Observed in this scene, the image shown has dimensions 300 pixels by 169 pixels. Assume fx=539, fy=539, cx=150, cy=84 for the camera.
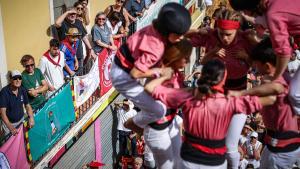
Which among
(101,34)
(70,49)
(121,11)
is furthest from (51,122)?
(121,11)

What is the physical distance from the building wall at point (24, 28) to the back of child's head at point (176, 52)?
6009 millimetres

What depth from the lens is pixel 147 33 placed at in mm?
5129

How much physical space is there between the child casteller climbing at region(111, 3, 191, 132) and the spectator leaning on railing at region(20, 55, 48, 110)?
4118 mm

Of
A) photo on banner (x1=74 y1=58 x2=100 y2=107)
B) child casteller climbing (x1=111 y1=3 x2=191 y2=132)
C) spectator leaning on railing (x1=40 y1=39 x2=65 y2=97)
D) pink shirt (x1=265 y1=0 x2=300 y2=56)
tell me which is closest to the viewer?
child casteller climbing (x1=111 y1=3 x2=191 y2=132)

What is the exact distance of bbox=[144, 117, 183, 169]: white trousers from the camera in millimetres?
5887

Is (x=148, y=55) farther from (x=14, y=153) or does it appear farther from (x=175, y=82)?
(x=14, y=153)

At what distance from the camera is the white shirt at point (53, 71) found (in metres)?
10.1

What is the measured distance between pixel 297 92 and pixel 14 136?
16.3ft

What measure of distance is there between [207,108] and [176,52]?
0.68 meters

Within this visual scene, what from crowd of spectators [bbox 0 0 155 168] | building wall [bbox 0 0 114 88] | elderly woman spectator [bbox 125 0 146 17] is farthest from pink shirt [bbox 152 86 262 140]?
elderly woman spectator [bbox 125 0 146 17]

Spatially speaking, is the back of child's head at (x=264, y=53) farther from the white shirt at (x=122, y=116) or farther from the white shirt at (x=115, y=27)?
the white shirt at (x=122, y=116)

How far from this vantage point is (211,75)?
15.6 feet

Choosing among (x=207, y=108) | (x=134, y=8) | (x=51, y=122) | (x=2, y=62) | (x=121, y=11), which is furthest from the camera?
(x=134, y=8)

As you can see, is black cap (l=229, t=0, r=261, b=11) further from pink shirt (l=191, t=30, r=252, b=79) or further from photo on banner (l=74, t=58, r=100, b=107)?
photo on banner (l=74, t=58, r=100, b=107)
